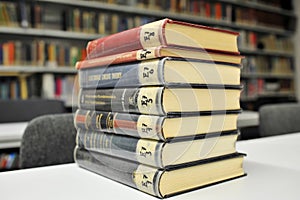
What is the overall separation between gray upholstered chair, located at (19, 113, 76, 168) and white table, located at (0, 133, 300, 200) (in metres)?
0.22

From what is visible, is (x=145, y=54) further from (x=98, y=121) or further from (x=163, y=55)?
(x=98, y=121)

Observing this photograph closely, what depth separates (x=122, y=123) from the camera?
17.2 inches

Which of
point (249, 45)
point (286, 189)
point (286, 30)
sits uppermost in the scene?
point (286, 30)

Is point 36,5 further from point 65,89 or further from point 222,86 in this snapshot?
point 222,86

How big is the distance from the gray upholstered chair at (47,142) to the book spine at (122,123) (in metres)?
0.28

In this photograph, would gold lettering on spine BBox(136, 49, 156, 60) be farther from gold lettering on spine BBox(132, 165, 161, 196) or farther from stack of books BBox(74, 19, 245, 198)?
gold lettering on spine BBox(132, 165, 161, 196)

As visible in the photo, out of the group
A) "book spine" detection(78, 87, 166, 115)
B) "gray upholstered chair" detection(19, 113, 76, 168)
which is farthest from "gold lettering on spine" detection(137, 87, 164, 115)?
"gray upholstered chair" detection(19, 113, 76, 168)

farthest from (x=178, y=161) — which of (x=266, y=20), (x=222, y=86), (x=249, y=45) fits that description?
(x=266, y=20)

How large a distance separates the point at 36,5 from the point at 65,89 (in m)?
0.74

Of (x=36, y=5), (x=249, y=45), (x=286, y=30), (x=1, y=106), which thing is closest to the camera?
(x=1, y=106)

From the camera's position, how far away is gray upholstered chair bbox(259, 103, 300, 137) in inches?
49.4

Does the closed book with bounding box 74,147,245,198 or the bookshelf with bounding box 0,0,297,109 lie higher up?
the bookshelf with bounding box 0,0,297,109

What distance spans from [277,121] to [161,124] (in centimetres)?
102

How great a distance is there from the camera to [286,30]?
13.8ft
